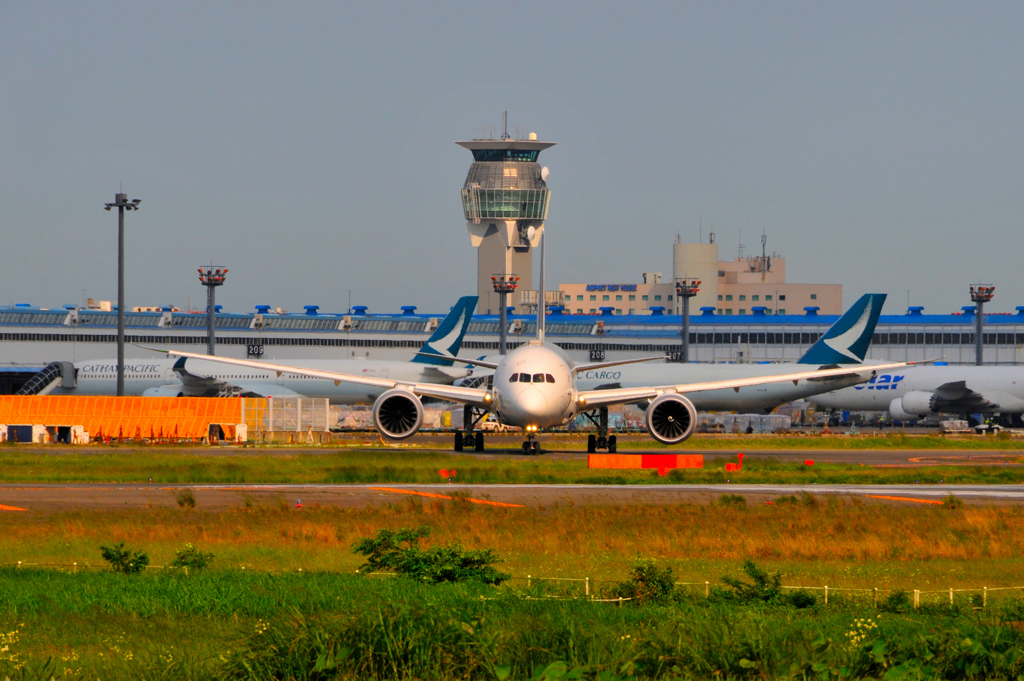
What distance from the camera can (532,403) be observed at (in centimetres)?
3966

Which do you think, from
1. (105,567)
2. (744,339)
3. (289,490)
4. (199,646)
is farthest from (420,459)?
(744,339)

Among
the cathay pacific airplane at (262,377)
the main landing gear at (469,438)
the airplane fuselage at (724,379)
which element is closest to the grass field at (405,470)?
the main landing gear at (469,438)

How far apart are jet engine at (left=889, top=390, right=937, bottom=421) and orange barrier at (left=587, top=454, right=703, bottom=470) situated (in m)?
50.9

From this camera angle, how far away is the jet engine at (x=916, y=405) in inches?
3334

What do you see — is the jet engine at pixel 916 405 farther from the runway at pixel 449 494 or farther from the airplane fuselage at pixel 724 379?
the runway at pixel 449 494

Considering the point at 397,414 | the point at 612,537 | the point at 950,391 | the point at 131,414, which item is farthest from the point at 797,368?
the point at 612,537

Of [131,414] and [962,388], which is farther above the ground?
[962,388]

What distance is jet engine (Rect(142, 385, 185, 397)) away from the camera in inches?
3302

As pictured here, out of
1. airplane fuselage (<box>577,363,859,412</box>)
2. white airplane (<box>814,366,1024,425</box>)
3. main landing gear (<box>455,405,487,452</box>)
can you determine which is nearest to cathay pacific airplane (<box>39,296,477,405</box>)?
airplane fuselage (<box>577,363,859,412</box>)

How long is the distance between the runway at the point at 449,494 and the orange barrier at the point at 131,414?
26.6m

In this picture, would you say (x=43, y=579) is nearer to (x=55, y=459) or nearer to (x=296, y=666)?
(x=296, y=666)

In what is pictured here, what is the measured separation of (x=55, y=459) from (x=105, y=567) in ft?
85.0

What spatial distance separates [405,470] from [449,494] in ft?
25.0

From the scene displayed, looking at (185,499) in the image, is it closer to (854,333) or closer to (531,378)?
(531,378)
